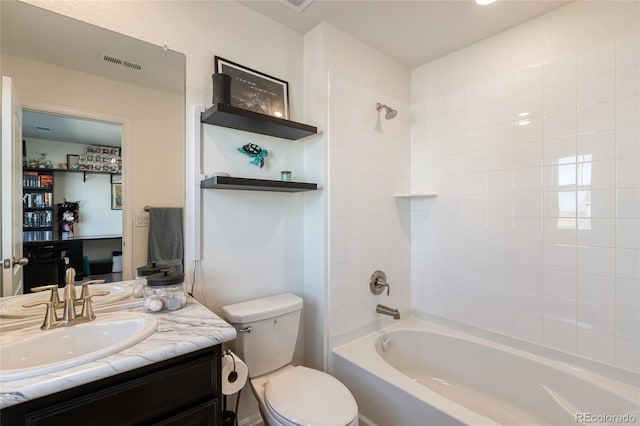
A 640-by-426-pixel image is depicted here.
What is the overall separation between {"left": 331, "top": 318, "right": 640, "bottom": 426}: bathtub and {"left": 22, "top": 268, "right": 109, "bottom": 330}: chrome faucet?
1.31 m

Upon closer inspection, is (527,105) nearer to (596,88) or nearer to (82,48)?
(596,88)

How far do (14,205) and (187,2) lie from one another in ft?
3.96

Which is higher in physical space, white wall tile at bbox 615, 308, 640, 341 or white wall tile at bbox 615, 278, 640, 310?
white wall tile at bbox 615, 278, 640, 310

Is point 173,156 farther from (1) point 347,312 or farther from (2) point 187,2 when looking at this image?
(1) point 347,312

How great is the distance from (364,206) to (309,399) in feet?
3.90

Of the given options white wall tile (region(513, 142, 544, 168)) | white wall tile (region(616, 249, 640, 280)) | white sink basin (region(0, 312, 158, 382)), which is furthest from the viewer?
white wall tile (region(513, 142, 544, 168))

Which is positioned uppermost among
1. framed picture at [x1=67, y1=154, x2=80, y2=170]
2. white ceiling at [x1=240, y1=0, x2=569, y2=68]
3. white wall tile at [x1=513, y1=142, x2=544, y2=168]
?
white ceiling at [x1=240, y1=0, x2=569, y2=68]

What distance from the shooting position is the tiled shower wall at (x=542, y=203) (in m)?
1.53

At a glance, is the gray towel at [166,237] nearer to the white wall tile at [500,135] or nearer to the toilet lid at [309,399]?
the toilet lid at [309,399]

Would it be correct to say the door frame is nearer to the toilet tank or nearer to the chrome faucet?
the chrome faucet

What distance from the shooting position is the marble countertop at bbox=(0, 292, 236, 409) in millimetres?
745

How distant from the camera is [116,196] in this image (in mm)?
1327

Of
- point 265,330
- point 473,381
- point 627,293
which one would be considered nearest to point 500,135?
point 627,293

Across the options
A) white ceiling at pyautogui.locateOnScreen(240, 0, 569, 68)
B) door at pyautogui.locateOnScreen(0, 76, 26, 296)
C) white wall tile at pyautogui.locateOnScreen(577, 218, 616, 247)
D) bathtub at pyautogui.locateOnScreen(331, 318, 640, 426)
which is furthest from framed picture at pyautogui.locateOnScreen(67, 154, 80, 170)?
white wall tile at pyautogui.locateOnScreen(577, 218, 616, 247)
